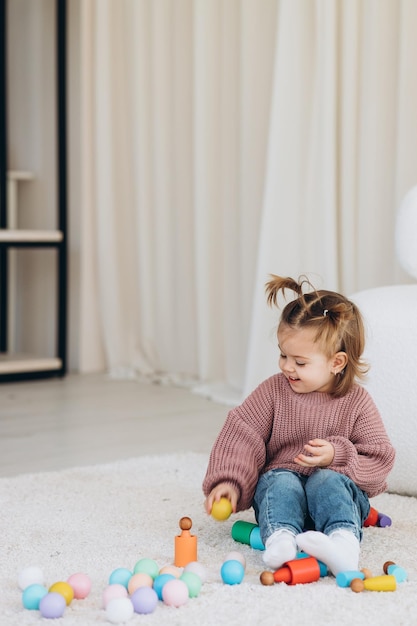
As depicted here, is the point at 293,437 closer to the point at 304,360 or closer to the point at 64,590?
the point at 304,360

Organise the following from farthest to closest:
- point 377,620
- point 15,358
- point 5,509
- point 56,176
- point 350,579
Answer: point 56,176 → point 15,358 → point 5,509 → point 350,579 → point 377,620

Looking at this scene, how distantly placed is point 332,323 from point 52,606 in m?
0.58

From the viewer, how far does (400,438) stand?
1.62m

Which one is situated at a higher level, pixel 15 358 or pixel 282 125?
pixel 282 125

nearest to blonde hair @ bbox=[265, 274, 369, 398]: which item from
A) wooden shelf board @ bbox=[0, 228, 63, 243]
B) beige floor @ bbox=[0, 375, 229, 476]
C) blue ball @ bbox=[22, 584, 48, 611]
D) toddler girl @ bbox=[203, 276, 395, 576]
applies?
toddler girl @ bbox=[203, 276, 395, 576]

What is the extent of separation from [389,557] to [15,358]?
242cm

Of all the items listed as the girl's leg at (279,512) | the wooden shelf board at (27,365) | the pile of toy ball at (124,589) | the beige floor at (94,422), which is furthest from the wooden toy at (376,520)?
the wooden shelf board at (27,365)

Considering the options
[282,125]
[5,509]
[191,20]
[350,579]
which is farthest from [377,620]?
[191,20]

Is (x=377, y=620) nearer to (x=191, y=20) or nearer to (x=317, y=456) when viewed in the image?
(x=317, y=456)

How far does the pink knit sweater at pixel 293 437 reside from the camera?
4.53ft

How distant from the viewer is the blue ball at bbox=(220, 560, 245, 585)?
1.16 metres

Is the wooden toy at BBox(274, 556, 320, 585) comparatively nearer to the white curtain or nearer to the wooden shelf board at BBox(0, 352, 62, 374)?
the white curtain

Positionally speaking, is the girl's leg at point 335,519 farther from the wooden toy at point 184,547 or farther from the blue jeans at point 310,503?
the wooden toy at point 184,547

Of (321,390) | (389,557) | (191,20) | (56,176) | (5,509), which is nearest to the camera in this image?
(389,557)
